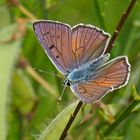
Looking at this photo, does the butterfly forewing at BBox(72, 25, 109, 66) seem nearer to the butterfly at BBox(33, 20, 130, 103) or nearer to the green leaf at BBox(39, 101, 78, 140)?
the butterfly at BBox(33, 20, 130, 103)

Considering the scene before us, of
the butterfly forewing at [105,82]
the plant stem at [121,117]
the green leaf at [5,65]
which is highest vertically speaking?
the green leaf at [5,65]

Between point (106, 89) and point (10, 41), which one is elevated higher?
point (10, 41)

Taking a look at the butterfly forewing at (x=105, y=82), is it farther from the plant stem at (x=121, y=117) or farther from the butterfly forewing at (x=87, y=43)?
the plant stem at (x=121, y=117)

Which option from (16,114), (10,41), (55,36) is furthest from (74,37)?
(16,114)

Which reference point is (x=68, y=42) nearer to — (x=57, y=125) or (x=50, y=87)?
(x=57, y=125)

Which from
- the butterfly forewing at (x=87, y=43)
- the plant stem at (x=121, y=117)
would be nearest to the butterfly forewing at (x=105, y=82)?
the butterfly forewing at (x=87, y=43)

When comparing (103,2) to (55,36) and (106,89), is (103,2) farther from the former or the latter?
(106,89)
